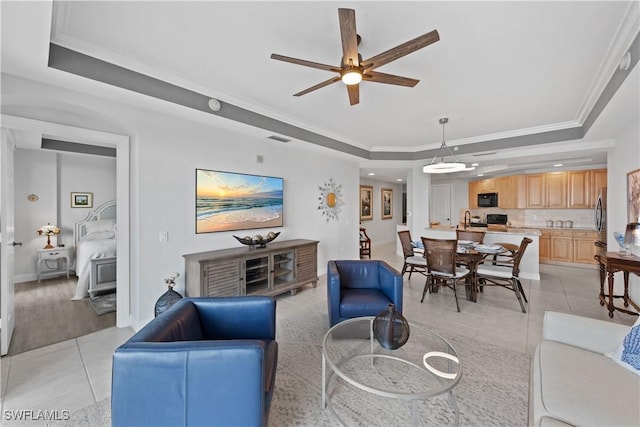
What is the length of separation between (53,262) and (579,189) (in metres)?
10.9

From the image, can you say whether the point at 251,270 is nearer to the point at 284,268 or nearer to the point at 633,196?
the point at 284,268

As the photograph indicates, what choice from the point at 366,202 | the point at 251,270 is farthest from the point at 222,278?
the point at 366,202

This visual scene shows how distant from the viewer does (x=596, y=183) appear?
5773 mm

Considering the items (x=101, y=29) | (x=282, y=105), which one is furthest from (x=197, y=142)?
(x=101, y=29)

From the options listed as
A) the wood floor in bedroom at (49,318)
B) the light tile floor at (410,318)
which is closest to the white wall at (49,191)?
the wood floor in bedroom at (49,318)

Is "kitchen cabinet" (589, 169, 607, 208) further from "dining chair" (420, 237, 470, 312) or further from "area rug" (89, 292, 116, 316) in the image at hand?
"area rug" (89, 292, 116, 316)

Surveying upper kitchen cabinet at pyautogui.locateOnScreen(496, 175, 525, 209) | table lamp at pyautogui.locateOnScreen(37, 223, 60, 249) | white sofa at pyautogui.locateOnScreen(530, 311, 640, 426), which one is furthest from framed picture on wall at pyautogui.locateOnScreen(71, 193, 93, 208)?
upper kitchen cabinet at pyautogui.locateOnScreen(496, 175, 525, 209)

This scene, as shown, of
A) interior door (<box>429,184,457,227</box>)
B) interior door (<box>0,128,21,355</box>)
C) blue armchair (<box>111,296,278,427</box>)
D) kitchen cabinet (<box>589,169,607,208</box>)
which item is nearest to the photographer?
blue armchair (<box>111,296,278,427</box>)

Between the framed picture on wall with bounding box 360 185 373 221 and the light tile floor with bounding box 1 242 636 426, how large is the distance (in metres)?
3.62

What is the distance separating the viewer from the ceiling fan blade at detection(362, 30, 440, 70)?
1619mm

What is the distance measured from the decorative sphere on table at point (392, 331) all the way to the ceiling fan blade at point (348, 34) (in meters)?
1.77

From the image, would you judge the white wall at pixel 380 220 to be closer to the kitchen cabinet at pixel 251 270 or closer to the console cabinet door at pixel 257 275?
the kitchen cabinet at pixel 251 270

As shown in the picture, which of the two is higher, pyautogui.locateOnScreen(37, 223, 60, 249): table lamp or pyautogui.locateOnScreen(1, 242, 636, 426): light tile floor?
pyautogui.locateOnScreen(37, 223, 60, 249): table lamp

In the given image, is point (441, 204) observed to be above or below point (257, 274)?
above
